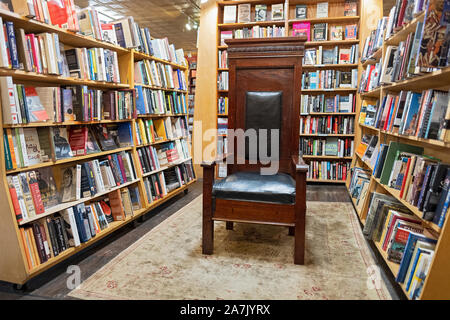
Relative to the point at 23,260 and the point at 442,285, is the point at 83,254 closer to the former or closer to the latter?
the point at 23,260

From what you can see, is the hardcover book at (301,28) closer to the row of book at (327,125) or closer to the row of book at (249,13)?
the row of book at (249,13)

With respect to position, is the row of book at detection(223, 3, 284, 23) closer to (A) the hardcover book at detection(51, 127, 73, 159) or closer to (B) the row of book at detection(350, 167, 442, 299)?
(B) the row of book at detection(350, 167, 442, 299)

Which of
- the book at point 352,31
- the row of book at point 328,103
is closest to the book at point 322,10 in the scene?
the book at point 352,31

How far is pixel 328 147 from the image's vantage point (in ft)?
14.8

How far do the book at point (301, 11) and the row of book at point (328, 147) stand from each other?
1.83 m

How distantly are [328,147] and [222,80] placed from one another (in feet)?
6.29

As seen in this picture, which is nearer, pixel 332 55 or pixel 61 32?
pixel 61 32

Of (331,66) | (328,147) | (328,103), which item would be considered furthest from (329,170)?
(331,66)

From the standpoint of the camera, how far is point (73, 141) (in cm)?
225

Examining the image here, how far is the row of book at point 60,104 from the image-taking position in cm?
167

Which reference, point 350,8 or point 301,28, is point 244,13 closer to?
point 301,28
